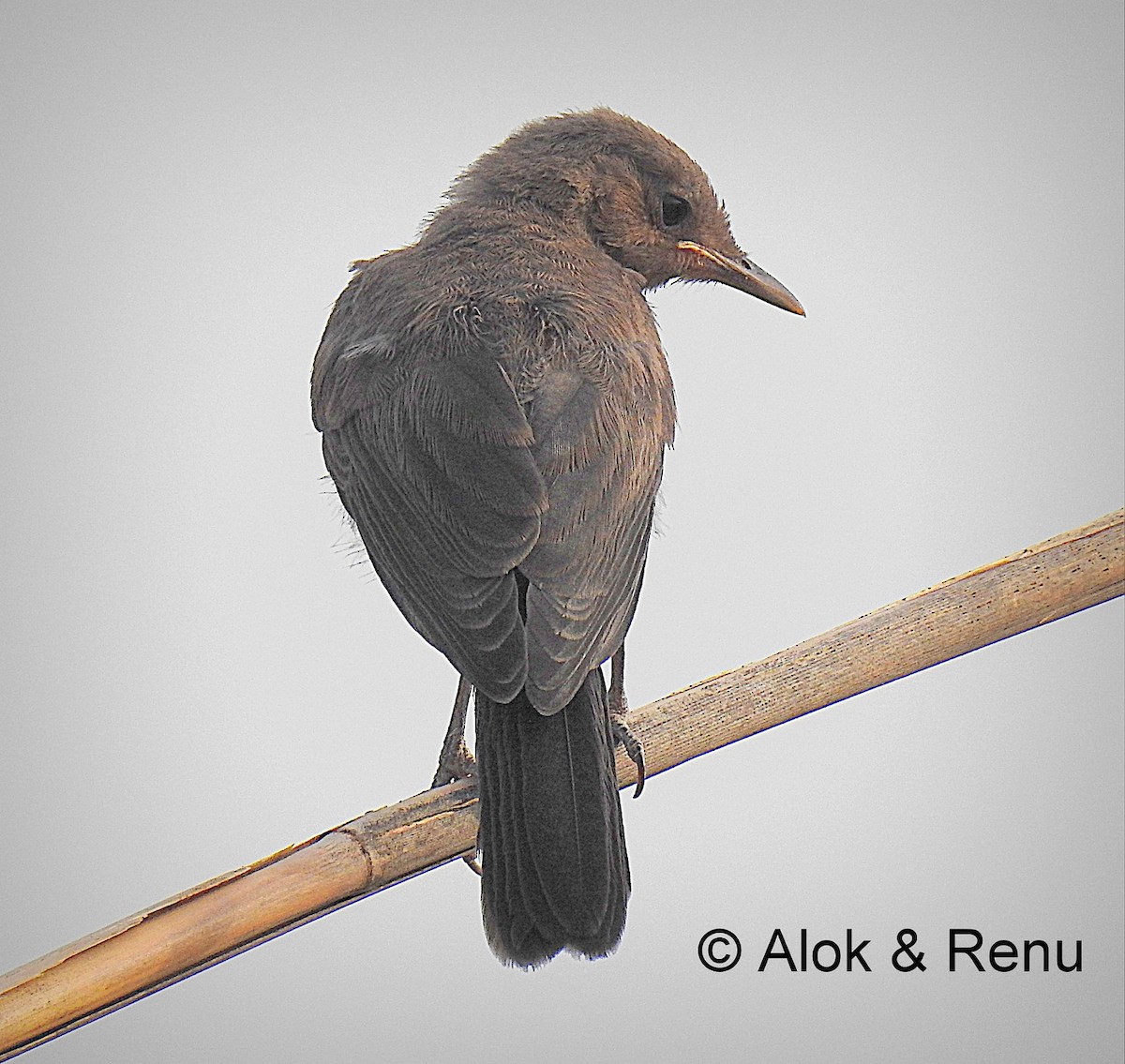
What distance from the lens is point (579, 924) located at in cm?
127

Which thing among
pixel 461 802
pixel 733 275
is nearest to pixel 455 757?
pixel 461 802

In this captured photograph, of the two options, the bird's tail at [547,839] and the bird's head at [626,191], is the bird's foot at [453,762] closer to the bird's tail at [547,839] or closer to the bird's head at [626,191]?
the bird's tail at [547,839]

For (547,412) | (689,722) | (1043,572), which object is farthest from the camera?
(1043,572)

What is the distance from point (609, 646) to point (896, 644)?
44 cm

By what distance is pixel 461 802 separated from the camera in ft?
4.80

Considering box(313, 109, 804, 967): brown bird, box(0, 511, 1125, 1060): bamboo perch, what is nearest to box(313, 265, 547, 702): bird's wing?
box(313, 109, 804, 967): brown bird

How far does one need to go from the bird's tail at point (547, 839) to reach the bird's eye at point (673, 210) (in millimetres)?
728

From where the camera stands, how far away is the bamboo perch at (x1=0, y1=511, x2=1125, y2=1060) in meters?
1.25

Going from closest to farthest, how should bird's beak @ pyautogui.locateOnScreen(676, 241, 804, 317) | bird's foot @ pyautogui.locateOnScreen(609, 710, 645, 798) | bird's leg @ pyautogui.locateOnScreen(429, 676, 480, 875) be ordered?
bird's foot @ pyautogui.locateOnScreen(609, 710, 645, 798), bird's leg @ pyautogui.locateOnScreen(429, 676, 480, 875), bird's beak @ pyautogui.locateOnScreen(676, 241, 804, 317)

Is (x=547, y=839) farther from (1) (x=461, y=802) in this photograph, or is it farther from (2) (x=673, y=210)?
(2) (x=673, y=210)

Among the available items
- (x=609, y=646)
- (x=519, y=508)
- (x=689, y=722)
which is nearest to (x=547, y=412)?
(x=519, y=508)

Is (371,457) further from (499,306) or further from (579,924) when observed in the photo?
(579,924)

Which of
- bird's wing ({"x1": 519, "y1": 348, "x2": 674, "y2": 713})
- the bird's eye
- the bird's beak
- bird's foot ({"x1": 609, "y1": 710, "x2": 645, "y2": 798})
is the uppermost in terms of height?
the bird's eye

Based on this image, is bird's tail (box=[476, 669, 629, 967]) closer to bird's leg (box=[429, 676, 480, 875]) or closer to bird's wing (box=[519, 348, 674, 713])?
bird's wing (box=[519, 348, 674, 713])
